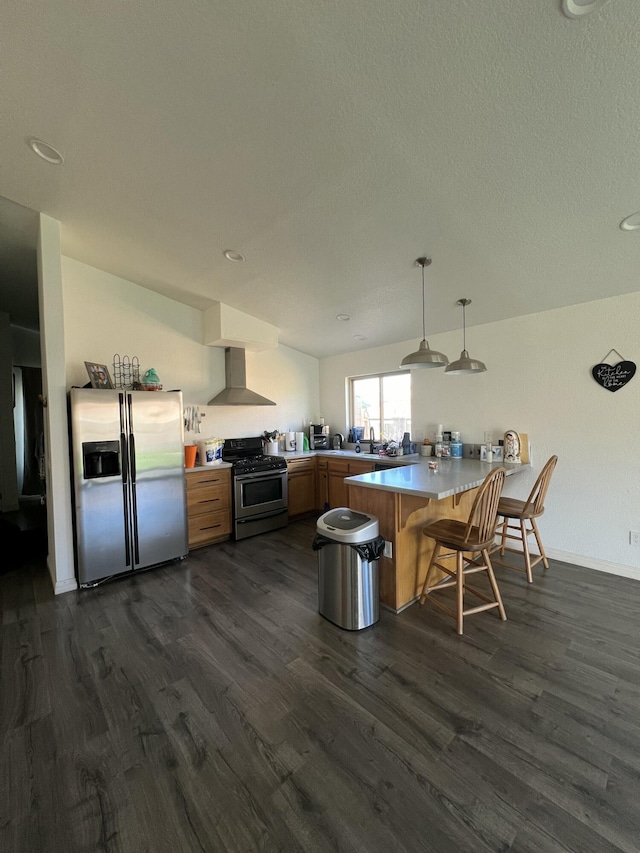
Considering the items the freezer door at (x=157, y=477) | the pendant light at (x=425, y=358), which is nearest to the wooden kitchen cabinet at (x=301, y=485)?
the freezer door at (x=157, y=477)

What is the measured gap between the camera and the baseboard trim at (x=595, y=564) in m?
2.80

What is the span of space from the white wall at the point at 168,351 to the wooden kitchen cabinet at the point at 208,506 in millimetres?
712

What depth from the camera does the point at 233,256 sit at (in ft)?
9.51

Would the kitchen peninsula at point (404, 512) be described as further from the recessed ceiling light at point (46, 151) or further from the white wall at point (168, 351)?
the recessed ceiling light at point (46, 151)

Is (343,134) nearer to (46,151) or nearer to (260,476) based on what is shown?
(46,151)

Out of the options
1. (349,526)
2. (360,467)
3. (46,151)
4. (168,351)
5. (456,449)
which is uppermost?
(46,151)

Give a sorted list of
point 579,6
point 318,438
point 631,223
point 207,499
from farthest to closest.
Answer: point 318,438, point 207,499, point 631,223, point 579,6

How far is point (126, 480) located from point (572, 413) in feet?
13.5

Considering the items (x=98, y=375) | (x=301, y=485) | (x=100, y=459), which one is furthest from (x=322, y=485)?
(x=98, y=375)

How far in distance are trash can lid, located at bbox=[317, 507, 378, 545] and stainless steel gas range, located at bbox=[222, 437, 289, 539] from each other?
161cm

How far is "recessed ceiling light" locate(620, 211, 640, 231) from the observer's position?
1.96 metres

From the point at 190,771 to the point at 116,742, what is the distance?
393 mm

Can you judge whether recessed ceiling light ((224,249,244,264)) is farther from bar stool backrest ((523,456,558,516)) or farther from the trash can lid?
bar stool backrest ((523,456,558,516))

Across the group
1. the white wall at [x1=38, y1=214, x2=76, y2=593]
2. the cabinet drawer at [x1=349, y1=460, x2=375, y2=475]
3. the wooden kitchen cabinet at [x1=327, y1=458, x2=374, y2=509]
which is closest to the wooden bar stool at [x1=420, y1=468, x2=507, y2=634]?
the cabinet drawer at [x1=349, y1=460, x2=375, y2=475]
